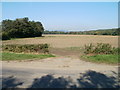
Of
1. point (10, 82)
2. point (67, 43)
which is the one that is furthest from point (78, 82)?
point (67, 43)

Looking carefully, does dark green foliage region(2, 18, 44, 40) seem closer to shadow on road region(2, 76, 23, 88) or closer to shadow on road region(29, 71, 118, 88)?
shadow on road region(2, 76, 23, 88)

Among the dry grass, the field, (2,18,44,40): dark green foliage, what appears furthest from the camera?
(2,18,44,40): dark green foliage

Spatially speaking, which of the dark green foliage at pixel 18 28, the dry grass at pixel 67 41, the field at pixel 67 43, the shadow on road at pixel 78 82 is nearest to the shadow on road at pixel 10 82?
the shadow on road at pixel 78 82

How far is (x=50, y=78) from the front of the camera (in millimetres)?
6027

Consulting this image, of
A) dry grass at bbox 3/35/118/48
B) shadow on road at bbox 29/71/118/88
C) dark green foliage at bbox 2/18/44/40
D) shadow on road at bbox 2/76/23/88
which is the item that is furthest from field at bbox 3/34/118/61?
dark green foliage at bbox 2/18/44/40

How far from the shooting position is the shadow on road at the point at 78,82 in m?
5.16

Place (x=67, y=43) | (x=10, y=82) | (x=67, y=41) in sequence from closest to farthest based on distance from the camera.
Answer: (x=10, y=82) → (x=67, y=43) → (x=67, y=41)

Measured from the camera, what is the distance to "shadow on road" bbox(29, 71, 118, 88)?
16.9ft

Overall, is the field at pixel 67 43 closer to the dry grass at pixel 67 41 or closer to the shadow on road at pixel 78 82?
the dry grass at pixel 67 41

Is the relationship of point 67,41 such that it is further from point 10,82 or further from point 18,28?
point 10,82

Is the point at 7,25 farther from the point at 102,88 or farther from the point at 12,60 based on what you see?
the point at 102,88

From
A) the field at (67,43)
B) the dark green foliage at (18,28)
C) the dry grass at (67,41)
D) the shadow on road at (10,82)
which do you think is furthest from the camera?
the dark green foliage at (18,28)

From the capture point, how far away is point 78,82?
5566 mm

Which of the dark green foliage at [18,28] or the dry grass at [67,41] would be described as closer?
the dry grass at [67,41]
